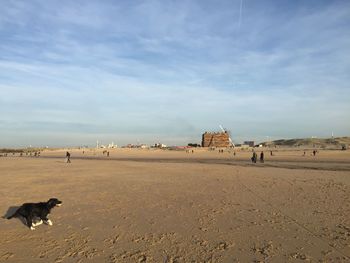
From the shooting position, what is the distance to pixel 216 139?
488 ft

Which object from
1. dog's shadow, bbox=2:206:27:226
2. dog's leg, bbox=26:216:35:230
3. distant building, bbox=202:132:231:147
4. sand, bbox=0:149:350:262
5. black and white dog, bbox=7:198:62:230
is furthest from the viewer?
distant building, bbox=202:132:231:147

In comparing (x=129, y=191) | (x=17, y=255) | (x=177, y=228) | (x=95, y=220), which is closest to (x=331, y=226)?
(x=177, y=228)

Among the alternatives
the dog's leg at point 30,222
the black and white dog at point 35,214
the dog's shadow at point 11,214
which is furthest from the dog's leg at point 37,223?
the dog's shadow at point 11,214

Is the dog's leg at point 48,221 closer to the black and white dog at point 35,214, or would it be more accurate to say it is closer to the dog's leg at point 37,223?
the black and white dog at point 35,214

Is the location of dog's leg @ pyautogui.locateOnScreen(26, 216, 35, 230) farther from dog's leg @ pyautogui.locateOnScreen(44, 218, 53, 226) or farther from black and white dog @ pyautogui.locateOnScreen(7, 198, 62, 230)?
dog's leg @ pyautogui.locateOnScreen(44, 218, 53, 226)

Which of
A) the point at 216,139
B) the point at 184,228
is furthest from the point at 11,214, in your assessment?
the point at 216,139

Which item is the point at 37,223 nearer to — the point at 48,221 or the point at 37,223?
the point at 37,223

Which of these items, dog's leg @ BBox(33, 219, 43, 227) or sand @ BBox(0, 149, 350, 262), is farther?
dog's leg @ BBox(33, 219, 43, 227)

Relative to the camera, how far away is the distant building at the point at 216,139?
486ft

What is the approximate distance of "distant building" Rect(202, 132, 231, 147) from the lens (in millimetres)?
148125

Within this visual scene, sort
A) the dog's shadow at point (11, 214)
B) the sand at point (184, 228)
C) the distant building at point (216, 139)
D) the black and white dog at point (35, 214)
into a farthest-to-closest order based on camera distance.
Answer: the distant building at point (216, 139), the dog's shadow at point (11, 214), the black and white dog at point (35, 214), the sand at point (184, 228)

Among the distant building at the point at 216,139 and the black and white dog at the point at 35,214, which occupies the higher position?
the distant building at the point at 216,139

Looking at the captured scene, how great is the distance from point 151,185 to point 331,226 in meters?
10.1

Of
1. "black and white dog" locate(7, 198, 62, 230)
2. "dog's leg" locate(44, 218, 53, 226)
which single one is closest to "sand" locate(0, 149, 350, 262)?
"dog's leg" locate(44, 218, 53, 226)
